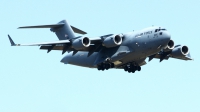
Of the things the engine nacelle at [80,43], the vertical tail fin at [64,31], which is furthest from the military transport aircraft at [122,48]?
the vertical tail fin at [64,31]

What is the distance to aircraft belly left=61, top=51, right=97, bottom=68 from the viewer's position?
44.3 m

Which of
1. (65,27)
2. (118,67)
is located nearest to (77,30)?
(65,27)

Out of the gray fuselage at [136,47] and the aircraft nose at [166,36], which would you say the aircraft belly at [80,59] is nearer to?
the gray fuselage at [136,47]

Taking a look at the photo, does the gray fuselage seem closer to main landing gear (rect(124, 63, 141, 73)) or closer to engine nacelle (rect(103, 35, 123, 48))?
engine nacelle (rect(103, 35, 123, 48))

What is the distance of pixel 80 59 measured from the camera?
148 feet

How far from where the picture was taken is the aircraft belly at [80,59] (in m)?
44.3

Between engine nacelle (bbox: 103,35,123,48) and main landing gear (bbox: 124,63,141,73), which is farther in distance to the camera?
main landing gear (bbox: 124,63,141,73)

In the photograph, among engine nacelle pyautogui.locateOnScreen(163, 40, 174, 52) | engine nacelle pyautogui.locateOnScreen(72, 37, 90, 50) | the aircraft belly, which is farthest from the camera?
the aircraft belly

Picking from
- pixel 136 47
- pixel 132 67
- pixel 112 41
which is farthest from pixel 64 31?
pixel 136 47

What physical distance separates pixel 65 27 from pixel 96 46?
5.62 metres

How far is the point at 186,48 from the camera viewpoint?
Answer: 45250 mm

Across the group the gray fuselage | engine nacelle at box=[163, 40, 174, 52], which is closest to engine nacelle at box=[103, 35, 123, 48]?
the gray fuselage

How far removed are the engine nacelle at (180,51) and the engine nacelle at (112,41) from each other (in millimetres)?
5251

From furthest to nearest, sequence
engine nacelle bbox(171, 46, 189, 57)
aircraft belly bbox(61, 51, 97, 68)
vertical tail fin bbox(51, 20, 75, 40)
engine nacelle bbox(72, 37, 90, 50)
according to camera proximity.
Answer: vertical tail fin bbox(51, 20, 75, 40)
engine nacelle bbox(171, 46, 189, 57)
aircraft belly bbox(61, 51, 97, 68)
engine nacelle bbox(72, 37, 90, 50)
